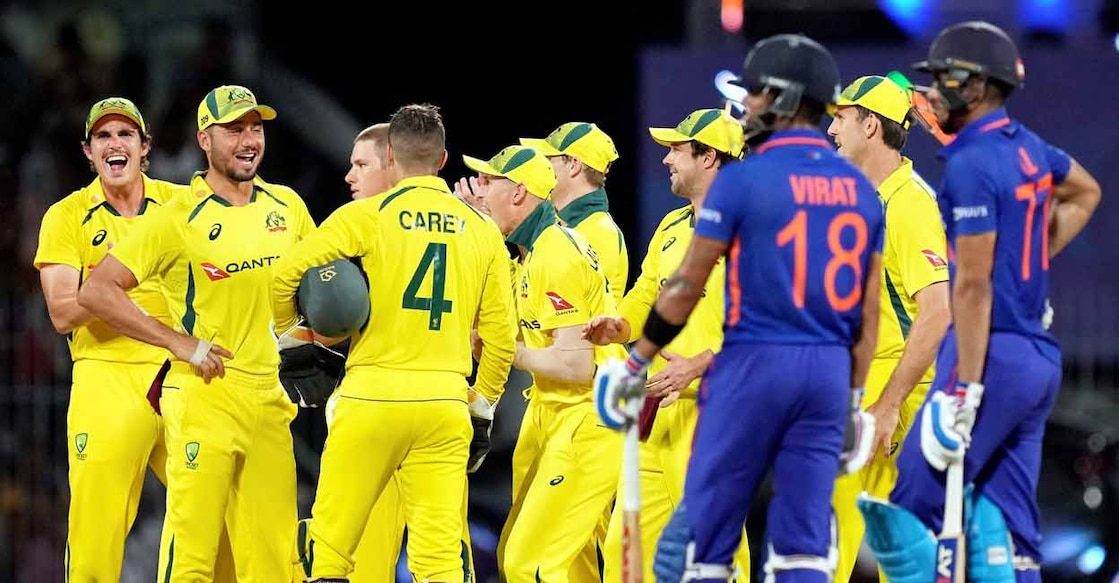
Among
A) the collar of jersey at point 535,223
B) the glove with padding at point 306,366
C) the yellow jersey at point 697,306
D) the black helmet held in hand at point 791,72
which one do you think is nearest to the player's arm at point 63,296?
the glove with padding at point 306,366

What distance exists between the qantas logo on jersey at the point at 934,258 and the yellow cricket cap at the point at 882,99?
2.40 feet

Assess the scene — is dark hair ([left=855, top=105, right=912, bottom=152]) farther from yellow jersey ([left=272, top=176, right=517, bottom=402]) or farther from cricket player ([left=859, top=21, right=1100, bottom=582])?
yellow jersey ([left=272, top=176, right=517, bottom=402])

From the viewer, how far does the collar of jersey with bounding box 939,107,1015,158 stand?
6301 millimetres

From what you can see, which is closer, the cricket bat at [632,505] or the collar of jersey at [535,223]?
the cricket bat at [632,505]

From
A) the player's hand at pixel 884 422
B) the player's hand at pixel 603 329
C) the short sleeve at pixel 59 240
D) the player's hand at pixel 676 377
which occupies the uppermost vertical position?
the short sleeve at pixel 59 240

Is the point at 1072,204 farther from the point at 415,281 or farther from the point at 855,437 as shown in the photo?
the point at 415,281

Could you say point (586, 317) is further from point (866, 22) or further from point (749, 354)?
point (866, 22)

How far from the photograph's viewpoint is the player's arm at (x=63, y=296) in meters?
8.32

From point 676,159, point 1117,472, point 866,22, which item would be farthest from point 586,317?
point 866,22

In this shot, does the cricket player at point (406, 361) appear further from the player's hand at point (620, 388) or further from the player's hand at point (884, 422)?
the player's hand at point (884, 422)

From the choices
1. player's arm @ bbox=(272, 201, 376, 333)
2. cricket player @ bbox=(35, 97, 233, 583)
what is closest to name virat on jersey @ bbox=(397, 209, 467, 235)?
player's arm @ bbox=(272, 201, 376, 333)

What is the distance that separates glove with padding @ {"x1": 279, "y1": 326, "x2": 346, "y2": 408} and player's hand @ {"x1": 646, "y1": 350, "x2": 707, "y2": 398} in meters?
1.37

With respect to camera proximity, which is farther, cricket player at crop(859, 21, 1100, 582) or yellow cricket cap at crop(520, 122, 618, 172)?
yellow cricket cap at crop(520, 122, 618, 172)

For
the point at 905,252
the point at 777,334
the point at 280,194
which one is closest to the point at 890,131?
the point at 905,252
